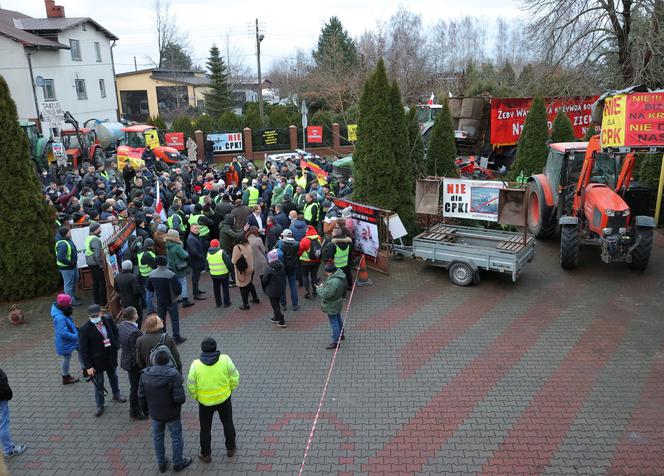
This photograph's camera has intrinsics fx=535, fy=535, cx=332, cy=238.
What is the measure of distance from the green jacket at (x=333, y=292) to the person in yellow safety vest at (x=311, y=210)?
13.6 feet

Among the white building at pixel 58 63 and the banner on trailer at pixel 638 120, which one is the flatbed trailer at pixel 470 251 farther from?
the white building at pixel 58 63

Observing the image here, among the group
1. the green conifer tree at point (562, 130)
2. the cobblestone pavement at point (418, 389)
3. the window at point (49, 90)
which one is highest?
the window at point (49, 90)

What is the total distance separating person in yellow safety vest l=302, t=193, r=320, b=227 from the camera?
12.6m

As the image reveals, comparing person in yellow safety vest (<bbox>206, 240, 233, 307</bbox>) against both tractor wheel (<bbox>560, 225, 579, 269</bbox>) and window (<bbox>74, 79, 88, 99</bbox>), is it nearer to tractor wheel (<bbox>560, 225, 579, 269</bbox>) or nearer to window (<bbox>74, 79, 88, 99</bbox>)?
tractor wheel (<bbox>560, 225, 579, 269</bbox>)

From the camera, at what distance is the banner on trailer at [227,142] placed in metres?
30.7

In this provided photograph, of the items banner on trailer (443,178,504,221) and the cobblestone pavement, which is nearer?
the cobblestone pavement

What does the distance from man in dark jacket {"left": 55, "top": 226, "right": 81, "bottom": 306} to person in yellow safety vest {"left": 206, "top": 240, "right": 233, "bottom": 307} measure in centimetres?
267

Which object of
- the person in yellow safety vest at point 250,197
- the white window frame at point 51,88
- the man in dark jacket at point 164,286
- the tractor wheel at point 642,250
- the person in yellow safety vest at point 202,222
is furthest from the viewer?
the white window frame at point 51,88

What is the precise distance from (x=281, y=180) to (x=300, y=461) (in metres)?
10.1

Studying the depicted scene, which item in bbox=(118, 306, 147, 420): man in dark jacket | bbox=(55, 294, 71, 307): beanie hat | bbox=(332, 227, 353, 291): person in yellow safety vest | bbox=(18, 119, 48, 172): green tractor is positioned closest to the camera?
bbox=(118, 306, 147, 420): man in dark jacket

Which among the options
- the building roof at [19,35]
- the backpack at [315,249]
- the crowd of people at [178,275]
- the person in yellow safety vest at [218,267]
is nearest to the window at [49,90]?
the building roof at [19,35]

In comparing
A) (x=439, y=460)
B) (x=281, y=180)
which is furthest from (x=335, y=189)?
(x=439, y=460)

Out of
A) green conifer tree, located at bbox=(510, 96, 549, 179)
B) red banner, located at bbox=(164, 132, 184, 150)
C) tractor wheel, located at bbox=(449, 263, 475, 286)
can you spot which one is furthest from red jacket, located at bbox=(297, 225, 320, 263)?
red banner, located at bbox=(164, 132, 184, 150)

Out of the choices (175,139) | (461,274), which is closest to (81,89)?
(175,139)
